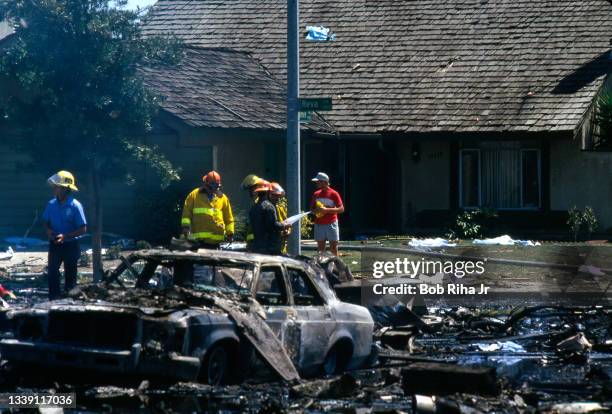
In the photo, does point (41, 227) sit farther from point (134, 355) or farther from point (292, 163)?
point (134, 355)

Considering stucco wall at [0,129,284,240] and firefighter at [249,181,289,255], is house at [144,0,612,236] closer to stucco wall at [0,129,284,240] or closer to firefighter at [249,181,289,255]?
stucco wall at [0,129,284,240]

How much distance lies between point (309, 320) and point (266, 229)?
3553 mm

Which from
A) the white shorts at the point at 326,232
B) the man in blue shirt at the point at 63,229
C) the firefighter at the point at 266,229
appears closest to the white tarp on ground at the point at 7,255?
the white shorts at the point at 326,232

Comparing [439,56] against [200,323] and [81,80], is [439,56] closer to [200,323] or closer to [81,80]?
Answer: [81,80]

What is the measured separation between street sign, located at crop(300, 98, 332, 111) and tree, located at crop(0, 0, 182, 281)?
2.54 m

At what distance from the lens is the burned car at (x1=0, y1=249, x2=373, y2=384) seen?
9555 mm

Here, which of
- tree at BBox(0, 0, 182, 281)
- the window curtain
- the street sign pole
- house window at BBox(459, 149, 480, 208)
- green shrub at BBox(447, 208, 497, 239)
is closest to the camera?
Answer: the street sign pole

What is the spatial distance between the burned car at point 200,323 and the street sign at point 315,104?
15.9 feet

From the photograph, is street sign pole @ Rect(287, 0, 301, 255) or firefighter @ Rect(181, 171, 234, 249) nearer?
firefighter @ Rect(181, 171, 234, 249)

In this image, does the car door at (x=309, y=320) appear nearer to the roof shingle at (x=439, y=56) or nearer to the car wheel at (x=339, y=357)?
the car wheel at (x=339, y=357)

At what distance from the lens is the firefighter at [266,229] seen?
47.5ft

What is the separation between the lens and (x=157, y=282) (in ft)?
37.5

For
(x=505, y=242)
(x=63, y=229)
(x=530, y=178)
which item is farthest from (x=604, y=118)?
(x=63, y=229)

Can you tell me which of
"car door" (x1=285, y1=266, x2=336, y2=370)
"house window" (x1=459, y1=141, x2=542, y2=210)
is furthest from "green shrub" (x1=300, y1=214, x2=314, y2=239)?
"car door" (x1=285, y1=266, x2=336, y2=370)
